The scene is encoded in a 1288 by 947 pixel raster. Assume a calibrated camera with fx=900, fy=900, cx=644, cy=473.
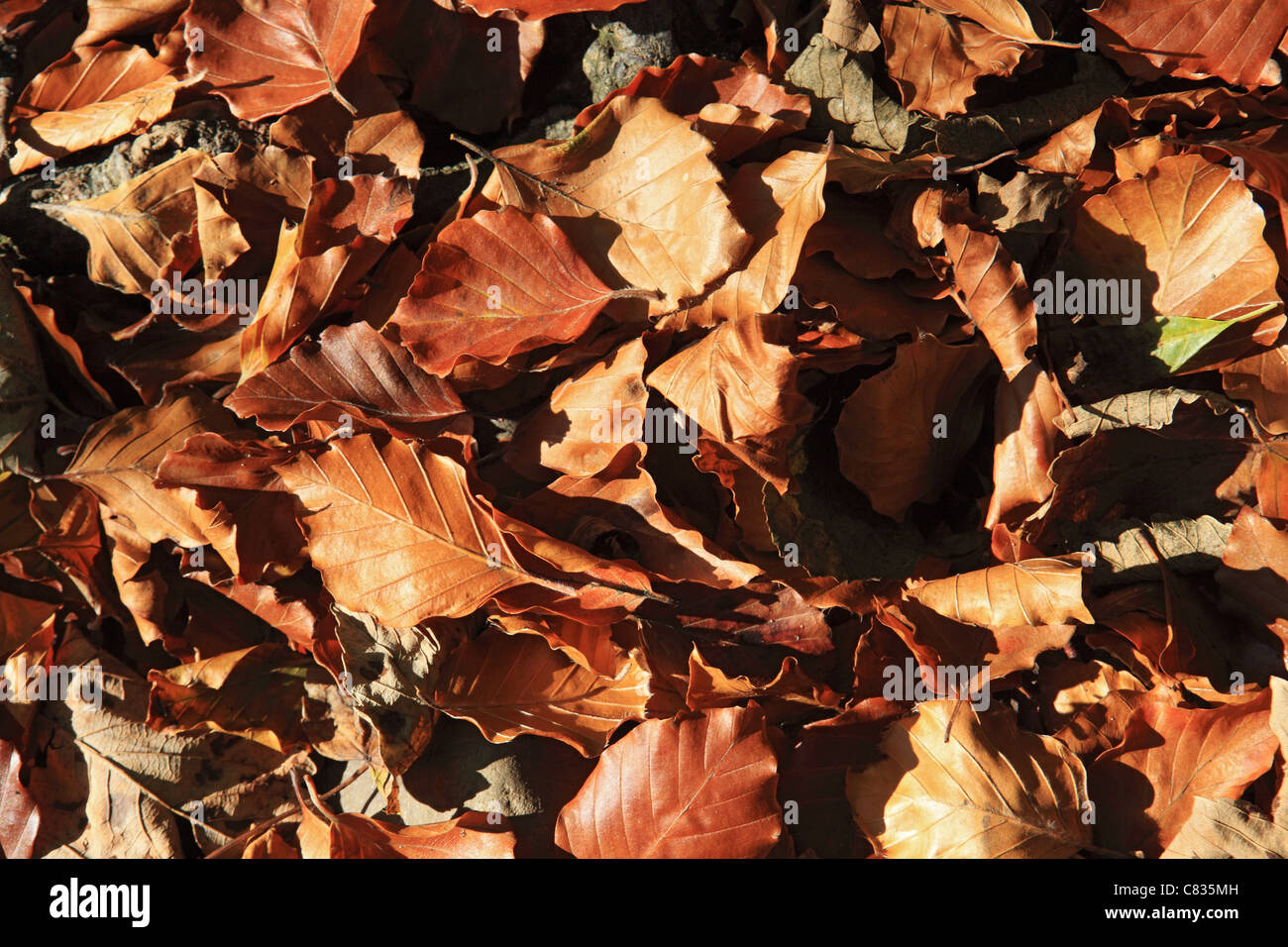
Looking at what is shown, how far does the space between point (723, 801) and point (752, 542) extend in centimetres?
44

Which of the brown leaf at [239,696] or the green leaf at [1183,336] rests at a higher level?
the green leaf at [1183,336]

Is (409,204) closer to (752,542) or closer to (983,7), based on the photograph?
(752,542)

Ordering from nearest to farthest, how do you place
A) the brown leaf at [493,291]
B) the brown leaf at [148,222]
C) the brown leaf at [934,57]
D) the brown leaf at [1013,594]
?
the brown leaf at [1013,594] → the brown leaf at [493,291] → the brown leaf at [934,57] → the brown leaf at [148,222]

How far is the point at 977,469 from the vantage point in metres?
1.78

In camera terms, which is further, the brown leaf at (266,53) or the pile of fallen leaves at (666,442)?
the brown leaf at (266,53)

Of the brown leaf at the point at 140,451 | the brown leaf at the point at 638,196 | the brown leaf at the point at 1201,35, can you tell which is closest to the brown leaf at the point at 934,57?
the brown leaf at the point at 1201,35

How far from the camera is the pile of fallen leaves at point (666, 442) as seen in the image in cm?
154

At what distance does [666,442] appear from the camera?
5.37 ft

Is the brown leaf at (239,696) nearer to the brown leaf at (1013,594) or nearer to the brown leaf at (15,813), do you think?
the brown leaf at (15,813)

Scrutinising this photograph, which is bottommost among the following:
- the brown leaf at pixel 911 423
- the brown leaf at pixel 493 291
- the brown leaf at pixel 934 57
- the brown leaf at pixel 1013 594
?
the brown leaf at pixel 1013 594

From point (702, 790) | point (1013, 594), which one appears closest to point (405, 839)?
point (702, 790)

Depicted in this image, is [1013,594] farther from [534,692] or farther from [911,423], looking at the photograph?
[534,692]

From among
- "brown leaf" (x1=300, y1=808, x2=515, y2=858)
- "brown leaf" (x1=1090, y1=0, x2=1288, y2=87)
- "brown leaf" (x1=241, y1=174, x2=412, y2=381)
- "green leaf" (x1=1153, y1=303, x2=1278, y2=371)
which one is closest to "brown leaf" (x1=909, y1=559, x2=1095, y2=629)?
"green leaf" (x1=1153, y1=303, x2=1278, y2=371)

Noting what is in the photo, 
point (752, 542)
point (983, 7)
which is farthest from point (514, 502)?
point (983, 7)
